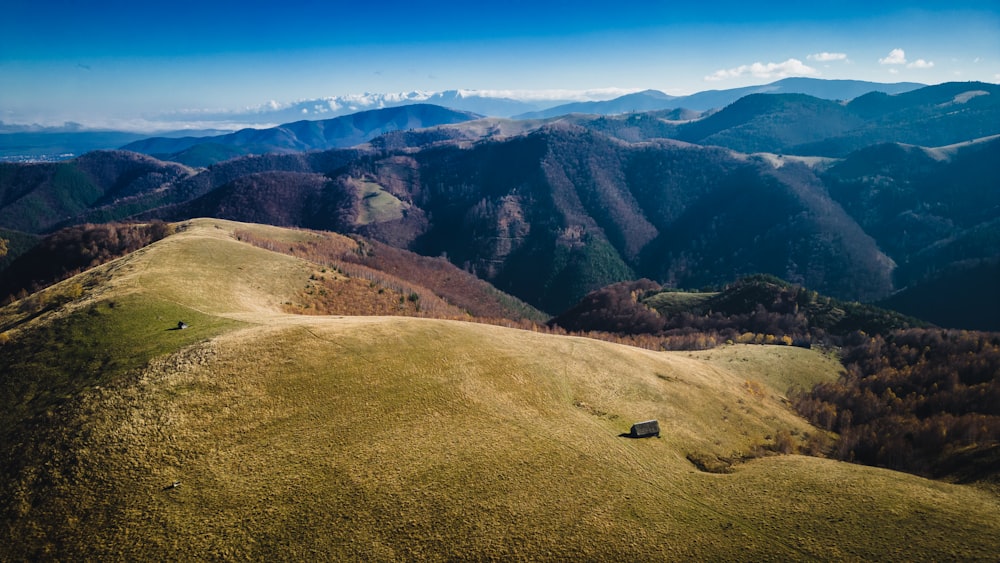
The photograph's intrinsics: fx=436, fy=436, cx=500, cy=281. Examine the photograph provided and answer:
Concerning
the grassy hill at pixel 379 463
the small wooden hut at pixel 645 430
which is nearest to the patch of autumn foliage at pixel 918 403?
the grassy hill at pixel 379 463

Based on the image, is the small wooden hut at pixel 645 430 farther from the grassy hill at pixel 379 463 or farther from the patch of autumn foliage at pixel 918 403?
the patch of autumn foliage at pixel 918 403

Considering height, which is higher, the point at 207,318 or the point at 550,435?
the point at 207,318

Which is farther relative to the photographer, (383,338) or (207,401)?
(383,338)

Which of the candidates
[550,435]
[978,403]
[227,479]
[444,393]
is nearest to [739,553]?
[550,435]

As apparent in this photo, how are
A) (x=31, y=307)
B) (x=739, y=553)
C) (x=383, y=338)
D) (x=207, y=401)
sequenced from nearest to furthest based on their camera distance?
(x=739, y=553)
(x=207, y=401)
(x=383, y=338)
(x=31, y=307)

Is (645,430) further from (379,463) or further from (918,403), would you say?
(918,403)

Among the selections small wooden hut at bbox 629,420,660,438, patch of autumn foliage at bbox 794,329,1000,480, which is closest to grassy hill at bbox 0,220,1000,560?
small wooden hut at bbox 629,420,660,438

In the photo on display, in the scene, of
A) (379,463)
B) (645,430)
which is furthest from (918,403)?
(379,463)

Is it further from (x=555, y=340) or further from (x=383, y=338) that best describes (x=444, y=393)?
(x=555, y=340)
